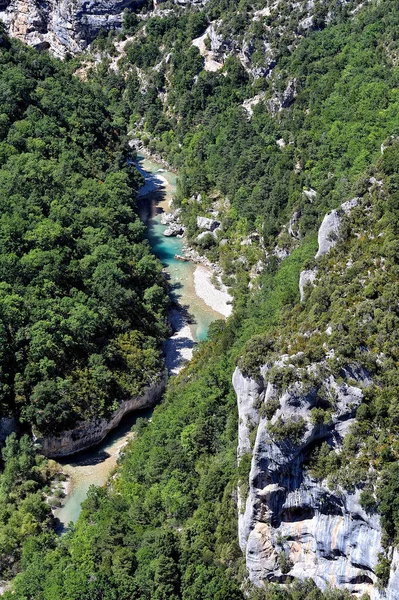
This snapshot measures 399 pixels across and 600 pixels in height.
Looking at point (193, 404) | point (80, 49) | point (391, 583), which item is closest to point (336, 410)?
point (391, 583)

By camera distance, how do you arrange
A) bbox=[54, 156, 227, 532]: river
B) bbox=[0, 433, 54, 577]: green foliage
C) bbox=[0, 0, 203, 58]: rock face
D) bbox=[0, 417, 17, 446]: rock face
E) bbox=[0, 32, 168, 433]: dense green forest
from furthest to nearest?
bbox=[0, 0, 203, 58]: rock face → bbox=[0, 32, 168, 433]: dense green forest → bbox=[0, 417, 17, 446]: rock face → bbox=[54, 156, 227, 532]: river → bbox=[0, 433, 54, 577]: green foliage

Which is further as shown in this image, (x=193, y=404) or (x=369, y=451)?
(x=193, y=404)

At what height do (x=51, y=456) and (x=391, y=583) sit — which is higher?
(x=391, y=583)

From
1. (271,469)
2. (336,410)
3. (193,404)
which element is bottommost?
(193,404)

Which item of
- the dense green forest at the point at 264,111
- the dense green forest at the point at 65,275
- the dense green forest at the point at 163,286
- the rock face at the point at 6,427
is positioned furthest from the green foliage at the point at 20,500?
the dense green forest at the point at 264,111

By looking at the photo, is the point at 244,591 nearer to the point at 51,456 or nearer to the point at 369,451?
the point at 369,451

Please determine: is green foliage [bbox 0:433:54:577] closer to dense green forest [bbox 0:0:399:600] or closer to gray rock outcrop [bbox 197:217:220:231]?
dense green forest [bbox 0:0:399:600]

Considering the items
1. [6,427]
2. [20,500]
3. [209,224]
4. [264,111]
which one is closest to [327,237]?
[20,500]

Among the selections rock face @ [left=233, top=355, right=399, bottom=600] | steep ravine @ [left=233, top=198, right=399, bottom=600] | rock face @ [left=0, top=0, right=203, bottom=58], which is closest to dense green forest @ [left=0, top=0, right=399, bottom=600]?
steep ravine @ [left=233, top=198, right=399, bottom=600]
